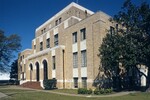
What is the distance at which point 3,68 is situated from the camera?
6888 centimetres

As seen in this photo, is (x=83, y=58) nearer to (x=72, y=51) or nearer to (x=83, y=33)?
(x=72, y=51)

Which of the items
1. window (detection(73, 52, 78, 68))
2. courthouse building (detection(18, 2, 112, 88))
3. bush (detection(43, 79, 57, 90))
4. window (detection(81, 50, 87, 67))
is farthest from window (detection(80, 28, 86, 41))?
bush (detection(43, 79, 57, 90))

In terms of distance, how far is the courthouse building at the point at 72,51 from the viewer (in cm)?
3147

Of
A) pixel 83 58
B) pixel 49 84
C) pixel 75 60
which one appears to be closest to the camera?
pixel 83 58

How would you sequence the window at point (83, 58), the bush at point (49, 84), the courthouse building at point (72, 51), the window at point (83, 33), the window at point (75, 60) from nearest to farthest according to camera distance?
the courthouse building at point (72, 51), the window at point (83, 58), the window at point (83, 33), the window at point (75, 60), the bush at point (49, 84)

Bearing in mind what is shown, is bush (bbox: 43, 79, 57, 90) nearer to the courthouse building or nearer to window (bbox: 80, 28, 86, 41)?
the courthouse building

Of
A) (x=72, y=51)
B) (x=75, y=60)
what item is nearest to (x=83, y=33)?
(x=72, y=51)

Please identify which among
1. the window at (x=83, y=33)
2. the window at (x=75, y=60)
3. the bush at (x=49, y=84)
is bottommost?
the bush at (x=49, y=84)

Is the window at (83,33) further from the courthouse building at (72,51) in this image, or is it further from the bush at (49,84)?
the bush at (49,84)

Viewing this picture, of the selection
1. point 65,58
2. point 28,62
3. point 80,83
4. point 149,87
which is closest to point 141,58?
point 149,87

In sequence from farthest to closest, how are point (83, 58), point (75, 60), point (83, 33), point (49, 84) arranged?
point (49, 84) → point (75, 60) → point (83, 33) → point (83, 58)

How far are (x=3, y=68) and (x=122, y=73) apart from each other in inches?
1804

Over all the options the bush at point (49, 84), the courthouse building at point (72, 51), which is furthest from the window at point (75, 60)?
the bush at point (49, 84)

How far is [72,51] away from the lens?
36656mm
